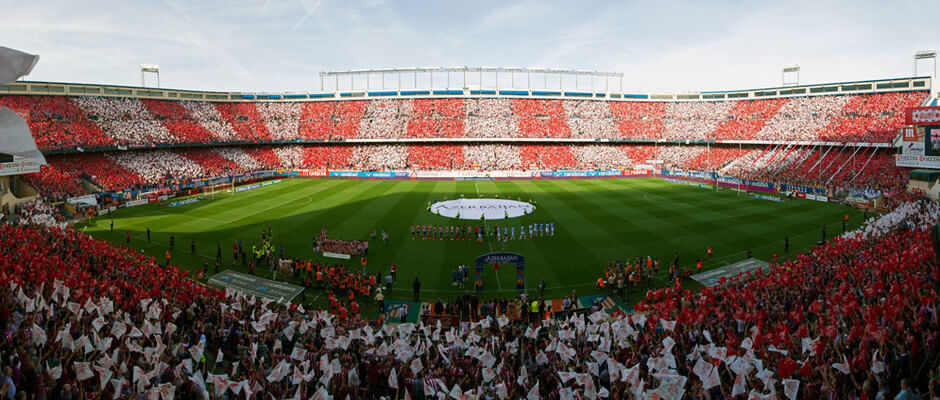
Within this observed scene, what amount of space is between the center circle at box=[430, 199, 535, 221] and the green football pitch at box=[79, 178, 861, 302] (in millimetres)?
1311

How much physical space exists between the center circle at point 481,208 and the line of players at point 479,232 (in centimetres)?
441

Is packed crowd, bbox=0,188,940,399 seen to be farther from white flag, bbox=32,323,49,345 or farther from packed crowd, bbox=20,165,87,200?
packed crowd, bbox=20,165,87,200

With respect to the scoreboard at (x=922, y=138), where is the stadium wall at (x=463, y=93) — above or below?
above

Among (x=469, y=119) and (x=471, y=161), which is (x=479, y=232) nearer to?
(x=471, y=161)

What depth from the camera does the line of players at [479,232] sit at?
29594 millimetres

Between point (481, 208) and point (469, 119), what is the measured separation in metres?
43.4

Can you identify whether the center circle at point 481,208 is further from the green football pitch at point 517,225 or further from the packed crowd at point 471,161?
the packed crowd at point 471,161

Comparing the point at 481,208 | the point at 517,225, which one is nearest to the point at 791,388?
the point at 517,225

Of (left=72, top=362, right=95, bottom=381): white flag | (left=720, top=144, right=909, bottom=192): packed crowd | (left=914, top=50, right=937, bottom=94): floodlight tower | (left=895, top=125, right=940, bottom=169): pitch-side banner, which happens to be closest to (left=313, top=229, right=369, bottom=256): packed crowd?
(left=72, top=362, right=95, bottom=381): white flag

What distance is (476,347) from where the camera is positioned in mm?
10461

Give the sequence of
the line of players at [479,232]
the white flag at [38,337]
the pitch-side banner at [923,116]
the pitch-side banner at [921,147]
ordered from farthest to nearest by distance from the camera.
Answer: the pitch-side banner at [921,147] < the pitch-side banner at [923,116] < the line of players at [479,232] < the white flag at [38,337]

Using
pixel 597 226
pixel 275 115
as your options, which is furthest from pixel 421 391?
pixel 275 115

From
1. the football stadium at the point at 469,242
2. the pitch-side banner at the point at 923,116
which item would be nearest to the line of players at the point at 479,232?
the football stadium at the point at 469,242

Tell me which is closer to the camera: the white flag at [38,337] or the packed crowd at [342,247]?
the white flag at [38,337]
